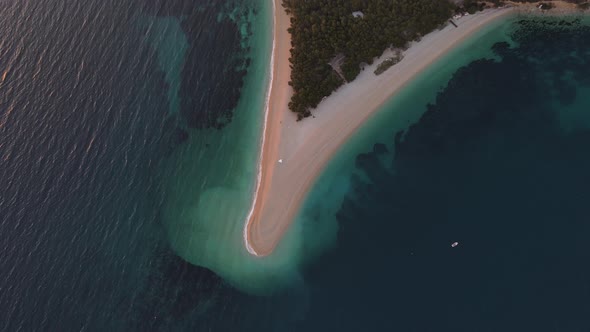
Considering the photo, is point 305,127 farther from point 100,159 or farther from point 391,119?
point 100,159

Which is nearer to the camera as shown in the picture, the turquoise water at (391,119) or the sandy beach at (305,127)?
the sandy beach at (305,127)

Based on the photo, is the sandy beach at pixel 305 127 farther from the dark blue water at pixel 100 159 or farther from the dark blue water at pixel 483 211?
the dark blue water at pixel 100 159

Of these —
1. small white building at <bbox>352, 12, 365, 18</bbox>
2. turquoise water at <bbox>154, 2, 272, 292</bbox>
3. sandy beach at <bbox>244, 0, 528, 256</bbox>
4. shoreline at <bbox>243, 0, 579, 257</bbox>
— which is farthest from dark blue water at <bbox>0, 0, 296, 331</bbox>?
small white building at <bbox>352, 12, 365, 18</bbox>

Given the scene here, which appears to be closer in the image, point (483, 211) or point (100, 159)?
point (483, 211)

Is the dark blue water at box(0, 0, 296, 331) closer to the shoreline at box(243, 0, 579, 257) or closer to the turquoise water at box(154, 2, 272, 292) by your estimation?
the turquoise water at box(154, 2, 272, 292)

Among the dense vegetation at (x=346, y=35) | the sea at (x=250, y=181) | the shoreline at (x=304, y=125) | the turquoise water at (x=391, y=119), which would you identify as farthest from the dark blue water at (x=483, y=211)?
the dense vegetation at (x=346, y=35)

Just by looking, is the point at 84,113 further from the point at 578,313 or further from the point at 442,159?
the point at 578,313

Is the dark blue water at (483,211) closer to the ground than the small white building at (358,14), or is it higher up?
closer to the ground

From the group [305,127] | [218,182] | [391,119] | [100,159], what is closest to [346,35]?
[391,119]
